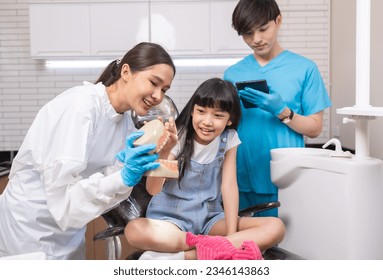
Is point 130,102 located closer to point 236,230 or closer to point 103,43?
point 236,230

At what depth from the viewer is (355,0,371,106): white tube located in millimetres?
1167

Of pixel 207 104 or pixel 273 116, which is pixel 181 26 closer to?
pixel 273 116

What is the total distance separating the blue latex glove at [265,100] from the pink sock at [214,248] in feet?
1.94

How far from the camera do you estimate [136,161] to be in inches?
45.6

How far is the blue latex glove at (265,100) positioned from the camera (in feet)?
5.26

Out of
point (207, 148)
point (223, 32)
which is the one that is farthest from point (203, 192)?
point (223, 32)

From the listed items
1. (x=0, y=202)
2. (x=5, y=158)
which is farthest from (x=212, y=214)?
(x=5, y=158)

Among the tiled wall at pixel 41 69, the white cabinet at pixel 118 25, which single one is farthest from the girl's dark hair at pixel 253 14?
the tiled wall at pixel 41 69

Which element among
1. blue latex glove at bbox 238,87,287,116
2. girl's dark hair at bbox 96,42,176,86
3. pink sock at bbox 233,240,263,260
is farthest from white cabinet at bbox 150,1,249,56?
pink sock at bbox 233,240,263,260

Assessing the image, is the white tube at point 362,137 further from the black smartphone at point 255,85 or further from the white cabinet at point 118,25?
the white cabinet at point 118,25

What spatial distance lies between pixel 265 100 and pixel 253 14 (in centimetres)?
34

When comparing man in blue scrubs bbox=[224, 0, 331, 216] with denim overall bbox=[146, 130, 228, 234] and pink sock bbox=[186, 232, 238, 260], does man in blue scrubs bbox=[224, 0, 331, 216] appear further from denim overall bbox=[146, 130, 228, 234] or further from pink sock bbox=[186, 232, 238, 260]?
pink sock bbox=[186, 232, 238, 260]

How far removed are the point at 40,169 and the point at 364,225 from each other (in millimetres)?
927

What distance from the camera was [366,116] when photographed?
1212mm
